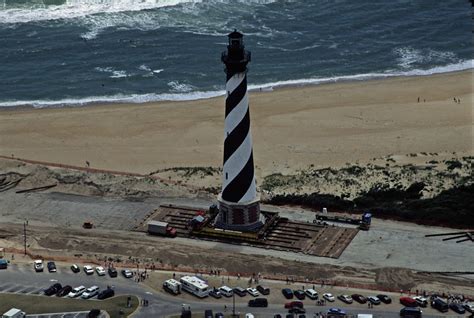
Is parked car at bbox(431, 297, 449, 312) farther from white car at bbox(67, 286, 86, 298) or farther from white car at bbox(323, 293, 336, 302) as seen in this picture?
white car at bbox(67, 286, 86, 298)

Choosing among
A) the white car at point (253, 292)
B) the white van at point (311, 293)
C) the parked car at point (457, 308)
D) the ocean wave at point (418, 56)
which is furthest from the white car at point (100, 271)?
the ocean wave at point (418, 56)

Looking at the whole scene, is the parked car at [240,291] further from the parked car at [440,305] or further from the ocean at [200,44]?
the ocean at [200,44]

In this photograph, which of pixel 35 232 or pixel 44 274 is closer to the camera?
pixel 44 274

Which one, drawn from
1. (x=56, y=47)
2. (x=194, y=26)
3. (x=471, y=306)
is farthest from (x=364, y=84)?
(x=471, y=306)

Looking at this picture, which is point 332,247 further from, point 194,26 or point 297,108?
point 194,26

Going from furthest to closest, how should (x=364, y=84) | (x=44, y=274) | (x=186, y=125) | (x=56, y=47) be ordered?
(x=56, y=47)
(x=364, y=84)
(x=186, y=125)
(x=44, y=274)

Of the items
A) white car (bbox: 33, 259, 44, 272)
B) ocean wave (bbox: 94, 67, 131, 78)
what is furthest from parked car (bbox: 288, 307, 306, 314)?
ocean wave (bbox: 94, 67, 131, 78)

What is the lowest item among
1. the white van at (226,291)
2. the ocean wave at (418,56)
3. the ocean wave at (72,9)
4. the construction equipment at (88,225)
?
the construction equipment at (88,225)

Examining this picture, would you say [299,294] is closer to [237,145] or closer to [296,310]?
[296,310]
